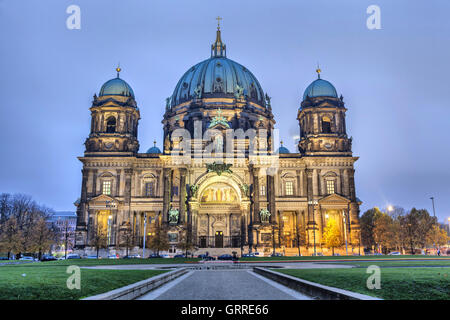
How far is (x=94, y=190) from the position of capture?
2586 inches

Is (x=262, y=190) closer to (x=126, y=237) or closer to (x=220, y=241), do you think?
(x=220, y=241)

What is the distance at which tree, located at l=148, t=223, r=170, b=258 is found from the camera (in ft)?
185

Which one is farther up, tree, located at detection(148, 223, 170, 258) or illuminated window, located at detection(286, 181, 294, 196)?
illuminated window, located at detection(286, 181, 294, 196)

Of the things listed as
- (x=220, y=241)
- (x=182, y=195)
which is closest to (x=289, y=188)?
(x=220, y=241)

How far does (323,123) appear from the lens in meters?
71.4

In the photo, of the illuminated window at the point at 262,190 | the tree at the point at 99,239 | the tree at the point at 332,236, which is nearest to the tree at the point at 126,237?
the tree at the point at 99,239

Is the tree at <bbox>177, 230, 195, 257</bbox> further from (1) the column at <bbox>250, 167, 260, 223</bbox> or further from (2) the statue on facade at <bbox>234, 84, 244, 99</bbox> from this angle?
(2) the statue on facade at <bbox>234, 84, 244, 99</bbox>

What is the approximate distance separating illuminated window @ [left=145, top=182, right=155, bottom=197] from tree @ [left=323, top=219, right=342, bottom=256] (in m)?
28.8

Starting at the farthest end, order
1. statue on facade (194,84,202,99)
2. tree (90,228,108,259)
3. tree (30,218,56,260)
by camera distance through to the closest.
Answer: statue on facade (194,84,202,99), tree (90,228,108,259), tree (30,218,56,260)

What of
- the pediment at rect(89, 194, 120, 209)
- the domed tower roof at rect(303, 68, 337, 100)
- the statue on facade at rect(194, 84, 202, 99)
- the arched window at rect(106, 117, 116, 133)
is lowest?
the pediment at rect(89, 194, 120, 209)

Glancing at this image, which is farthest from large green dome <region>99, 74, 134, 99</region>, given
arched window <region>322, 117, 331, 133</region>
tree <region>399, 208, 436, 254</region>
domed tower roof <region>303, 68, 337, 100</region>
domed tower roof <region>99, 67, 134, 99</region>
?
tree <region>399, 208, 436, 254</region>

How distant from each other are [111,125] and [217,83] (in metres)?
22.9
